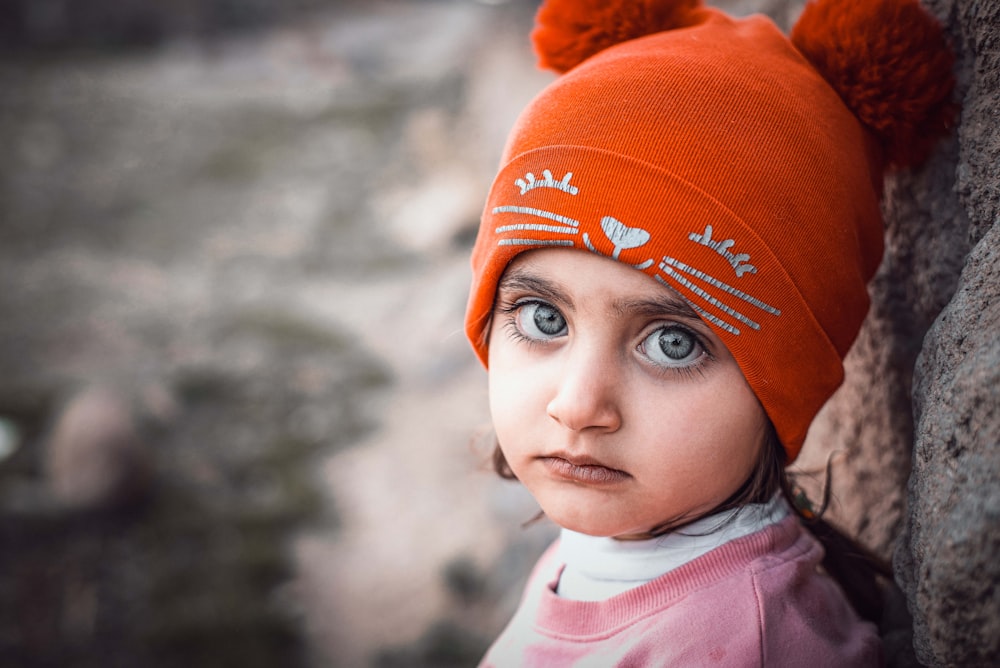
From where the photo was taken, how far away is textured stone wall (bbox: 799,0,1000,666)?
86 centimetres

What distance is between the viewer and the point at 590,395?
3.62 ft

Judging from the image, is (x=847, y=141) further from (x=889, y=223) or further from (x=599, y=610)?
(x=599, y=610)

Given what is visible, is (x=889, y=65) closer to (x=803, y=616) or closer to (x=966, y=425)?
(x=966, y=425)

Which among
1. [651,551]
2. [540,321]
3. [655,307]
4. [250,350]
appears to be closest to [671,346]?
[655,307]

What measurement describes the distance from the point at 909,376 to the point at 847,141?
478 mm

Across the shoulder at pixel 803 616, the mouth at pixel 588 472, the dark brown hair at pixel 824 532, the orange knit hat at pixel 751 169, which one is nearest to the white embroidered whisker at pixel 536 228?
the orange knit hat at pixel 751 169

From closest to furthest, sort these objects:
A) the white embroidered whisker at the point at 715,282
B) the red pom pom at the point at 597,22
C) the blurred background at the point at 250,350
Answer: the white embroidered whisker at the point at 715,282, the red pom pom at the point at 597,22, the blurred background at the point at 250,350

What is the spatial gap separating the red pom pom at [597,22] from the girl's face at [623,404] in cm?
41

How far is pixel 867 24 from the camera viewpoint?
122 cm

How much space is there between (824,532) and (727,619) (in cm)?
40

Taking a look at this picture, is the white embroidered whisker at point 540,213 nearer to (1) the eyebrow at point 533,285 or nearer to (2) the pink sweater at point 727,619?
(1) the eyebrow at point 533,285

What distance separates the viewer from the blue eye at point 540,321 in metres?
1.23

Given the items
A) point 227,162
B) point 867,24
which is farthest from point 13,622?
point 227,162

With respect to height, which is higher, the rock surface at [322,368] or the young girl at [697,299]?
the young girl at [697,299]
